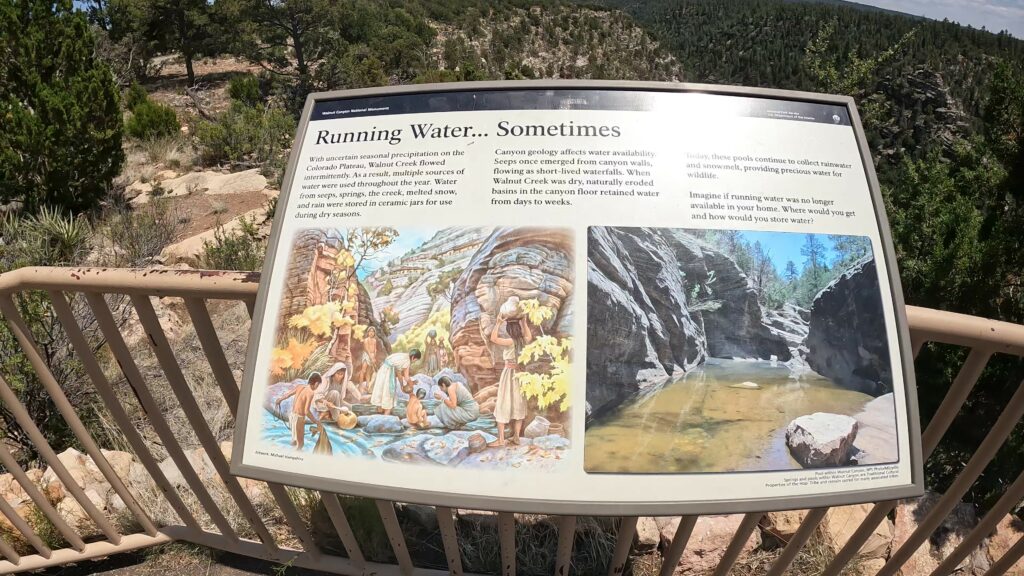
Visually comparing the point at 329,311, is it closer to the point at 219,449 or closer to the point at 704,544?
the point at 219,449

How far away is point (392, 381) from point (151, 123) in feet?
39.7

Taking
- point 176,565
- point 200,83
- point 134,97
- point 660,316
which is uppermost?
point 200,83

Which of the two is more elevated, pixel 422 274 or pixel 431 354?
pixel 422 274

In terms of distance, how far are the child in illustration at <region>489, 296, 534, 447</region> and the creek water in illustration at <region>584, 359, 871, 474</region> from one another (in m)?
0.17

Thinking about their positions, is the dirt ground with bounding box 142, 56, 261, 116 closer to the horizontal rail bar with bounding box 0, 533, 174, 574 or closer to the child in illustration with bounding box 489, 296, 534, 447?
the horizontal rail bar with bounding box 0, 533, 174, 574

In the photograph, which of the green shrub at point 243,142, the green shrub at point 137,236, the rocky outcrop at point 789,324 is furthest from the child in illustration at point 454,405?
the green shrub at point 243,142

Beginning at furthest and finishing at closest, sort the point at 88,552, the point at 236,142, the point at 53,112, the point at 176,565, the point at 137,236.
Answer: the point at 236,142 → the point at 53,112 → the point at 137,236 → the point at 176,565 → the point at 88,552

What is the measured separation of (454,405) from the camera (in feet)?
4.08

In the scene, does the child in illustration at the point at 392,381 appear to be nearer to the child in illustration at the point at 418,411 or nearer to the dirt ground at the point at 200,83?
the child in illustration at the point at 418,411

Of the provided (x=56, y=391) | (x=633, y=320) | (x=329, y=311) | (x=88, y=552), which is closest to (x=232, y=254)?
(x=88, y=552)

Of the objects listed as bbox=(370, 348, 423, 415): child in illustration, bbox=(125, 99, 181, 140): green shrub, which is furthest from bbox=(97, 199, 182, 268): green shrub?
bbox=(370, 348, 423, 415): child in illustration

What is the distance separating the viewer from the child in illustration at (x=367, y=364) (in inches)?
50.3

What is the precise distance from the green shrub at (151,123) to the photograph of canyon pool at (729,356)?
1190 centimetres

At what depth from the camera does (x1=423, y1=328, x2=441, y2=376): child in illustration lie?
1.26 meters
